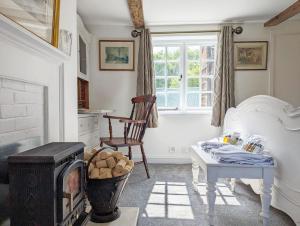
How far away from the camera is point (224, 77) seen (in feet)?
11.0

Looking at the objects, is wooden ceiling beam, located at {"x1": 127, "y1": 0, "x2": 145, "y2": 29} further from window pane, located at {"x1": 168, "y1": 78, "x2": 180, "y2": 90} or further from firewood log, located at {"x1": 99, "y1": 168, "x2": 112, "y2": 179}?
firewood log, located at {"x1": 99, "y1": 168, "x2": 112, "y2": 179}

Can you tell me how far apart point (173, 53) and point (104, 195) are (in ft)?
9.44

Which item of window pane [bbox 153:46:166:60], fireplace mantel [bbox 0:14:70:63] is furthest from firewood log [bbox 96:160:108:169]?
window pane [bbox 153:46:166:60]

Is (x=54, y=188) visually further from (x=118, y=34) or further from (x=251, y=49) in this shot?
(x=251, y=49)

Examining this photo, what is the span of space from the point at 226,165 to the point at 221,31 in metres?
2.36

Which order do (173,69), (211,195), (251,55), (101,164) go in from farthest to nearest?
1. (173,69)
2. (251,55)
3. (211,195)
4. (101,164)

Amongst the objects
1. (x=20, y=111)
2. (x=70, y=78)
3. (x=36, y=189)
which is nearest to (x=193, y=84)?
(x=70, y=78)

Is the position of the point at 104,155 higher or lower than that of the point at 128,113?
lower

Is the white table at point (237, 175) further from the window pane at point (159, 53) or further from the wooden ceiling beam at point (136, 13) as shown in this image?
the window pane at point (159, 53)

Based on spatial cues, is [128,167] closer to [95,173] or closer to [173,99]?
[95,173]

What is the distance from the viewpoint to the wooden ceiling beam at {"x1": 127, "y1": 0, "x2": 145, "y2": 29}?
2738 mm

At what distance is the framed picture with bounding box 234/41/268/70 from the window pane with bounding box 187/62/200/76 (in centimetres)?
56

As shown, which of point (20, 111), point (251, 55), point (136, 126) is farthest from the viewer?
point (251, 55)

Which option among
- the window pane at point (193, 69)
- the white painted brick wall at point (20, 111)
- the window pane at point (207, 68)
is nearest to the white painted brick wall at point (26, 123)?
the white painted brick wall at point (20, 111)
